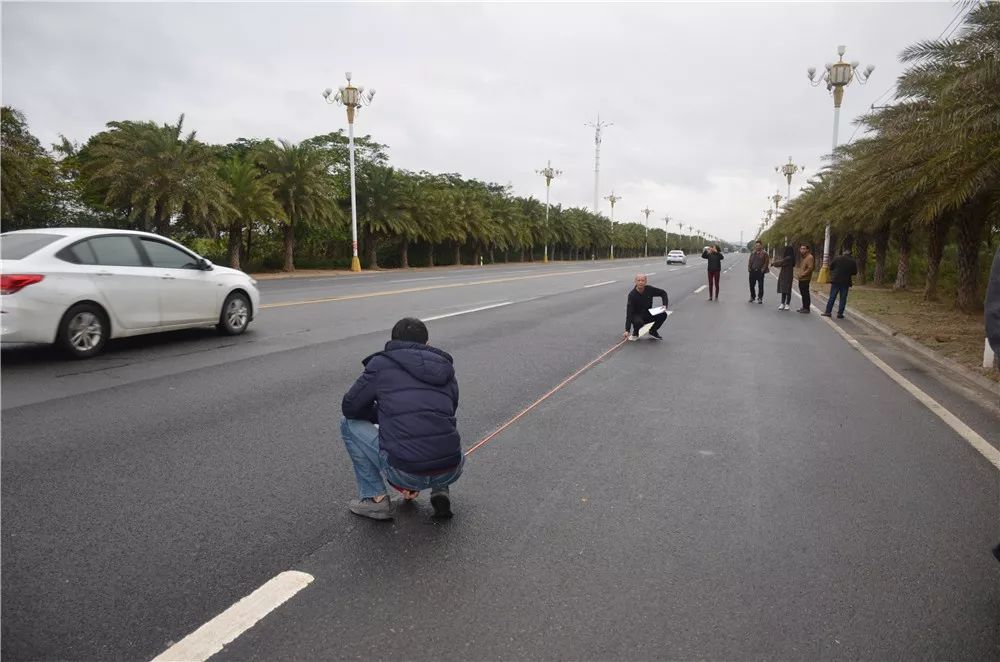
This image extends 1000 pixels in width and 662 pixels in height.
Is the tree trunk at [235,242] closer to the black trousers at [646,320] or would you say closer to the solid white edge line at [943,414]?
the black trousers at [646,320]

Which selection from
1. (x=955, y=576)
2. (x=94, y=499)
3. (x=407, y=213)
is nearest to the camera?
(x=955, y=576)

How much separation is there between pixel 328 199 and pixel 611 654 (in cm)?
3737

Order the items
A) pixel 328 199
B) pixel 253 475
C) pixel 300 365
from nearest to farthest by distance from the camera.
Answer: pixel 253 475 < pixel 300 365 < pixel 328 199

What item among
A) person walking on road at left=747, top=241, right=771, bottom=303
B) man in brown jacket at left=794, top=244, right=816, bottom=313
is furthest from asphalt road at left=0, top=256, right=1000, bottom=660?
person walking on road at left=747, top=241, right=771, bottom=303

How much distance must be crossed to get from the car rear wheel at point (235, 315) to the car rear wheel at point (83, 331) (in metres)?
1.97

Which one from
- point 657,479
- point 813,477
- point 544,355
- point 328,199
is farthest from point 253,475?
point 328,199

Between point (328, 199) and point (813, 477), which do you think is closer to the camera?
point (813, 477)

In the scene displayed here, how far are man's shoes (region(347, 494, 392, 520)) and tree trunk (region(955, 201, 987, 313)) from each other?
1778 centimetres

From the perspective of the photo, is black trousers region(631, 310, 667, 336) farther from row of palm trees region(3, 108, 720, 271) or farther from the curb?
row of palm trees region(3, 108, 720, 271)

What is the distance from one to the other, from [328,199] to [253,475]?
35.1 meters

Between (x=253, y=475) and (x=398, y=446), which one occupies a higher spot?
(x=398, y=446)

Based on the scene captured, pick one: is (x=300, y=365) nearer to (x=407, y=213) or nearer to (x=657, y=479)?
(x=657, y=479)

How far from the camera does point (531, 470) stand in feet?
15.1

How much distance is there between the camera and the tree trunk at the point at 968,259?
16.6 meters
